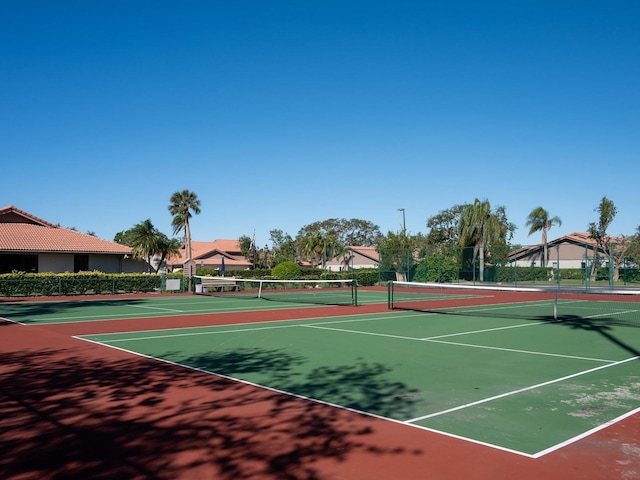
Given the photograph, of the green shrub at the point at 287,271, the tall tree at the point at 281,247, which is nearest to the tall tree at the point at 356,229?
the tall tree at the point at 281,247

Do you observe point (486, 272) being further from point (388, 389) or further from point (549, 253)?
point (388, 389)

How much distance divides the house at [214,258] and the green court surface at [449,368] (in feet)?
206

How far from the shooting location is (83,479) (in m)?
5.07

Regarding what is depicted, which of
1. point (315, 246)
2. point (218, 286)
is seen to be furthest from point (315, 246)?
point (218, 286)

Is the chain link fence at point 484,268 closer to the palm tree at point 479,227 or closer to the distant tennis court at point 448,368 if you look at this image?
the palm tree at point 479,227

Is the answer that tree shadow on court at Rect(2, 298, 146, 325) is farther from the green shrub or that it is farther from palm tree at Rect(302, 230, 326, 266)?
palm tree at Rect(302, 230, 326, 266)

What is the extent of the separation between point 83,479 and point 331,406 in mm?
3519

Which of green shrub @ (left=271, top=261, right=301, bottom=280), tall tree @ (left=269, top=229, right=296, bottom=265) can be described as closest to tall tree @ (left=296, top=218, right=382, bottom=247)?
tall tree @ (left=269, top=229, right=296, bottom=265)

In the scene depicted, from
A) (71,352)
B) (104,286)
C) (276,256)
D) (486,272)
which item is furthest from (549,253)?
(71,352)

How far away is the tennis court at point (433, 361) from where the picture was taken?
705 cm

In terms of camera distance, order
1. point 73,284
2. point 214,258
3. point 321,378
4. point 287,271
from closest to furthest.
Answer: point 321,378 < point 73,284 < point 287,271 < point 214,258

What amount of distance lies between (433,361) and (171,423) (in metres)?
6.02

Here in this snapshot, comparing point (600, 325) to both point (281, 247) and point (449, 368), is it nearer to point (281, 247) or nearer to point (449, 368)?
point (449, 368)

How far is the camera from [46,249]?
3916 centimetres
